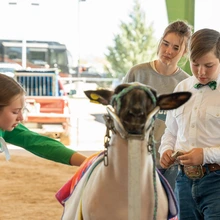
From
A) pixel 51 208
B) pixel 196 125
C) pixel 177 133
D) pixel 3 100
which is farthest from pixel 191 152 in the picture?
pixel 51 208

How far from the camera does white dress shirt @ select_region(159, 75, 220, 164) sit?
1.56 metres

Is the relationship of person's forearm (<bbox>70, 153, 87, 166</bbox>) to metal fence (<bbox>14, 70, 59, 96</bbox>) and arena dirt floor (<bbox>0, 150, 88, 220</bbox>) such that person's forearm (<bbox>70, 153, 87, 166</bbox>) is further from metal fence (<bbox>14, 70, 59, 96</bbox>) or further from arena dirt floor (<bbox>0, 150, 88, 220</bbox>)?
metal fence (<bbox>14, 70, 59, 96</bbox>)

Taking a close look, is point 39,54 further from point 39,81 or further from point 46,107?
point 46,107

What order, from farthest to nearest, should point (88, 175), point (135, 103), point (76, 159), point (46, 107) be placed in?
point (46, 107) < point (76, 159) < point (88, 175) < point (135, 103)

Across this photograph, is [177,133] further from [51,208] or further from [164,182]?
[51,208]

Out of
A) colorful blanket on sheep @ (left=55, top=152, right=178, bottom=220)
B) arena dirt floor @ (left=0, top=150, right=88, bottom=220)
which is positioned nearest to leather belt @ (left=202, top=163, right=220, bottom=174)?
colorful blanket on sheep @ (left=55, top=152, right=178, bottom=220)

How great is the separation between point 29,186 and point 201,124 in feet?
7.96

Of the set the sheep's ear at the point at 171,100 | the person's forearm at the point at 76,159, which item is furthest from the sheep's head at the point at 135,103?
the person's forearm at the point at 76,159

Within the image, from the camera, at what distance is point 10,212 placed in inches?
124

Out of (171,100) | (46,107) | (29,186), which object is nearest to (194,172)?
(171,100)

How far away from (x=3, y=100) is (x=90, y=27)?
322 centimetres

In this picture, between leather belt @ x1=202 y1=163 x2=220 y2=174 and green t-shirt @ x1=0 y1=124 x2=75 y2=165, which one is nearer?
leather belt @ x1=202 y1=163 x2=220 y2=174

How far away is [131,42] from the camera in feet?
17.1

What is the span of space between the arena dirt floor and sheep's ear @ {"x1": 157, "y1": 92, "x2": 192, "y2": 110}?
1.90 m
